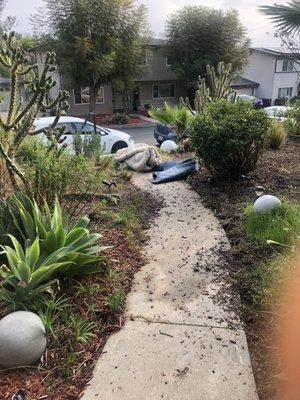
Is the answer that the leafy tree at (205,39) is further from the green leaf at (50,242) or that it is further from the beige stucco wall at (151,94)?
the green leaf at (50,242)

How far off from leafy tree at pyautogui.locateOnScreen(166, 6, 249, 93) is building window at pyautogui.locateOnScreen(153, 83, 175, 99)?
11.6 feet

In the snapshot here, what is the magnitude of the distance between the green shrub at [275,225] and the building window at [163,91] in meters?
29.8

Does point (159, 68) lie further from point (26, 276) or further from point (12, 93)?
point (26, 276)

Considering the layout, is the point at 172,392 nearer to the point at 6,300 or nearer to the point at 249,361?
the point at 249,361

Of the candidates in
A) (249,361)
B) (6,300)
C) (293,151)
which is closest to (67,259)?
(6,300)

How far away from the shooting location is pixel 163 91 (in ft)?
108

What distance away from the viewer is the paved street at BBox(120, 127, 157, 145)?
19.9m

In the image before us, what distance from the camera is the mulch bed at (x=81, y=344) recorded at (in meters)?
2.33

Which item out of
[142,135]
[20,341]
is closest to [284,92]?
[142,135]

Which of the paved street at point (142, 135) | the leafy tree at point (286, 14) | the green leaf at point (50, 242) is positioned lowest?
the paved street at point (142, 135)

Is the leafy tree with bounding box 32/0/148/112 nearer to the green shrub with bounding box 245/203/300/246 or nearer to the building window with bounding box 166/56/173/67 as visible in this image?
the building window with bounding box 166/56/173/67

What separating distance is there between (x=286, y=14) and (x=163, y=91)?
2986cm

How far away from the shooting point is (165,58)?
31484mm

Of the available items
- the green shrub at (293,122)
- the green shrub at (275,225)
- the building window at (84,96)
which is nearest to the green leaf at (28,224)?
the green shrub at (275,225)
